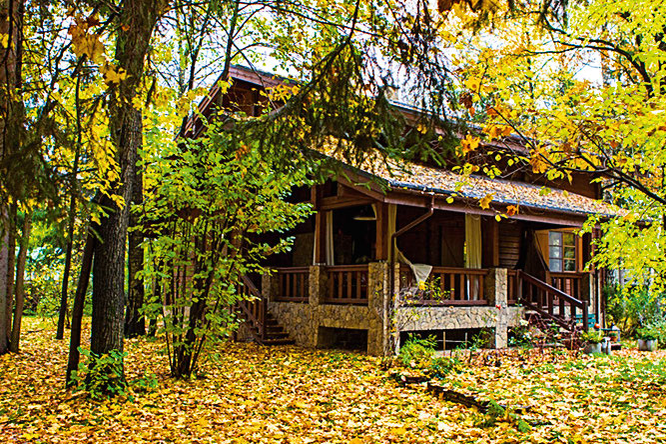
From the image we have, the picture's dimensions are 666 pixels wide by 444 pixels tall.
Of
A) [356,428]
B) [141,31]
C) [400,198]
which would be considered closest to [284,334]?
[400,198]

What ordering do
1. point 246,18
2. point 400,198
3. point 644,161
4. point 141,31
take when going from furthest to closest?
point 246,18
point 400,198
point 644,161
point 141,31

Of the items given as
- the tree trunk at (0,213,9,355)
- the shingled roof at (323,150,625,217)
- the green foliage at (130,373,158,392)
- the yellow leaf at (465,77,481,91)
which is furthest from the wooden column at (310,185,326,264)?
the yellow leaf at (465,77,481,91)

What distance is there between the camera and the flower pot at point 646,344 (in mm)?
13828

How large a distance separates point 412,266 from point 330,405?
4987 mm

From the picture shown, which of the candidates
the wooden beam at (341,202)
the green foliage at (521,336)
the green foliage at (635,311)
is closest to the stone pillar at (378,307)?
the wooden beam at (341,202)

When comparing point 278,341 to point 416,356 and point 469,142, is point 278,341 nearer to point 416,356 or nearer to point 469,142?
point 416,356

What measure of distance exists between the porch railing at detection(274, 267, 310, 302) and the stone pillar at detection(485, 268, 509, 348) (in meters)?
3.98

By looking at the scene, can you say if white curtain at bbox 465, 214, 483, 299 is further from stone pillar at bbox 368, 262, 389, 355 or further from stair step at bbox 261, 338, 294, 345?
stair step at bbox 261, 338, 294, 345

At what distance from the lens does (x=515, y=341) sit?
12.1 metres

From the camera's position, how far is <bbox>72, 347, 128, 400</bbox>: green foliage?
675 cm

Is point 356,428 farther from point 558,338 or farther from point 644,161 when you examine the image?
point 558,338

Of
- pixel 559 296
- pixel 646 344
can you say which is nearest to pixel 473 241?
pixel 559 296

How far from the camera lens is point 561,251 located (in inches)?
693

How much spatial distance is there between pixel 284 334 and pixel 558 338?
19.1 feet
